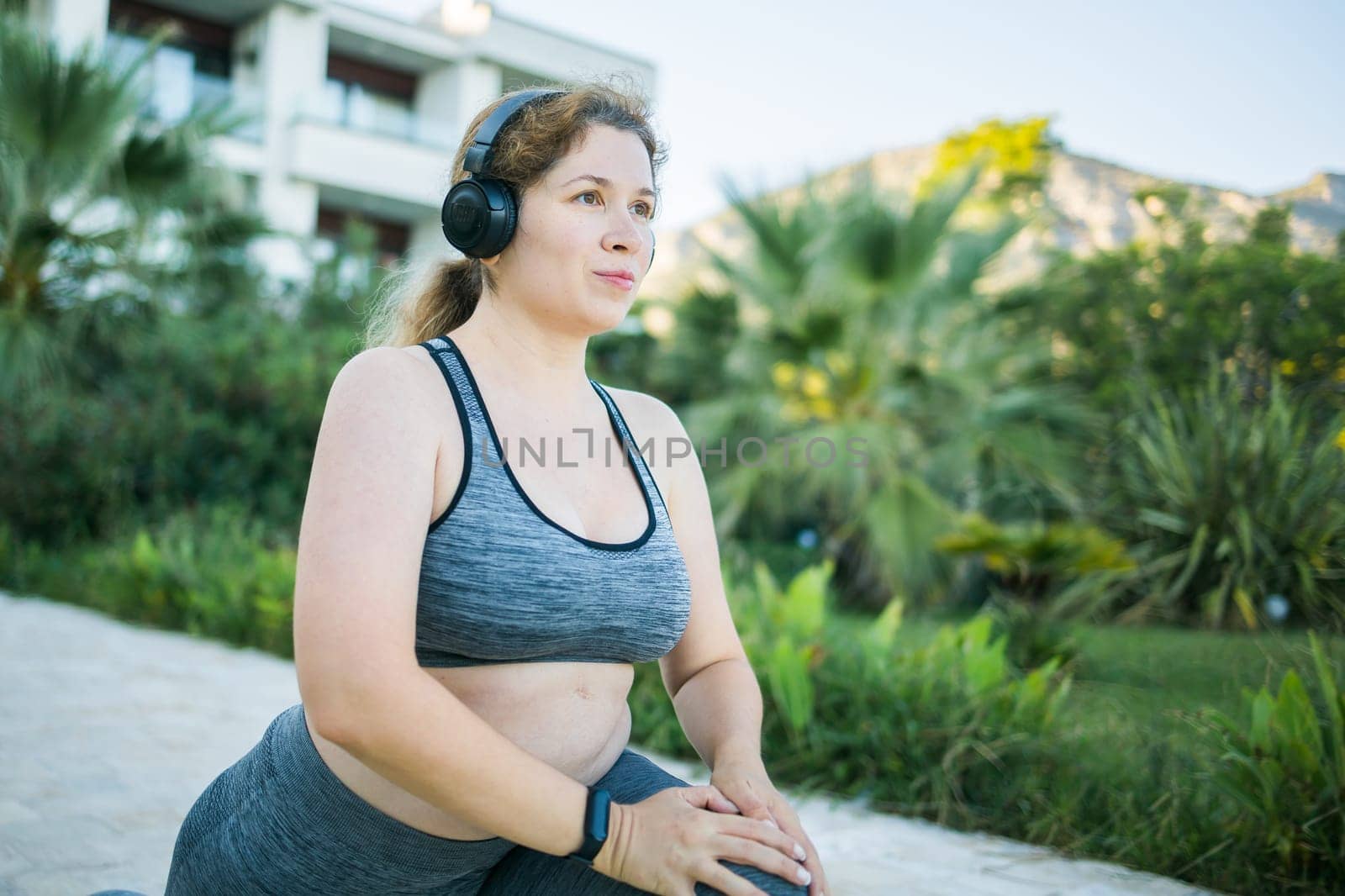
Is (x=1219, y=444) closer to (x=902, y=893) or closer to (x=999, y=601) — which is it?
(x=999, y=601)

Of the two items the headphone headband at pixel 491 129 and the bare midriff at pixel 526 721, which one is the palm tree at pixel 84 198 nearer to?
the headphone headband at pixel 491 129

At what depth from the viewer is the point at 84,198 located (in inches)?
354

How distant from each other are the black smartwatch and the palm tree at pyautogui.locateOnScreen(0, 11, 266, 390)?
8.95 m

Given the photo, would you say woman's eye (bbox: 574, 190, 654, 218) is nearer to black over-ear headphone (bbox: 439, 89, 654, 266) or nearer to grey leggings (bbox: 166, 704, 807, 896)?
black over-ear headphone (bbox: 439, 89, 654, 266)

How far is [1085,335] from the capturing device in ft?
33.3

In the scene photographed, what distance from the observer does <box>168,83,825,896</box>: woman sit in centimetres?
121

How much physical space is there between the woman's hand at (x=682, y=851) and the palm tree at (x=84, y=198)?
897 centimetres

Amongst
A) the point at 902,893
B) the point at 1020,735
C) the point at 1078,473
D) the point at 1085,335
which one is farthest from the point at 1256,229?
the point at 902,893

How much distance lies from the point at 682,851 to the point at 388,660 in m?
0.42

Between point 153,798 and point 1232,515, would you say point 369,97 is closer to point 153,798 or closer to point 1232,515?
A: point 1232,515

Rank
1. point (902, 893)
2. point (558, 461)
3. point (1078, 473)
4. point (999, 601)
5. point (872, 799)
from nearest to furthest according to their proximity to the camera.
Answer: point (558, 461), point (902, 893), point (872, 799), point (999, 601), point (1078, 473)

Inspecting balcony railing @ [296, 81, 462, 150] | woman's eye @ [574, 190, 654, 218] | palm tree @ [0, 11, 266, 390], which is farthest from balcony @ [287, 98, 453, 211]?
woman's eye @ [574, 190, 654, 218]

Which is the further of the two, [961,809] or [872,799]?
[872,799]

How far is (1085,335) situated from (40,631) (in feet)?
29.4
